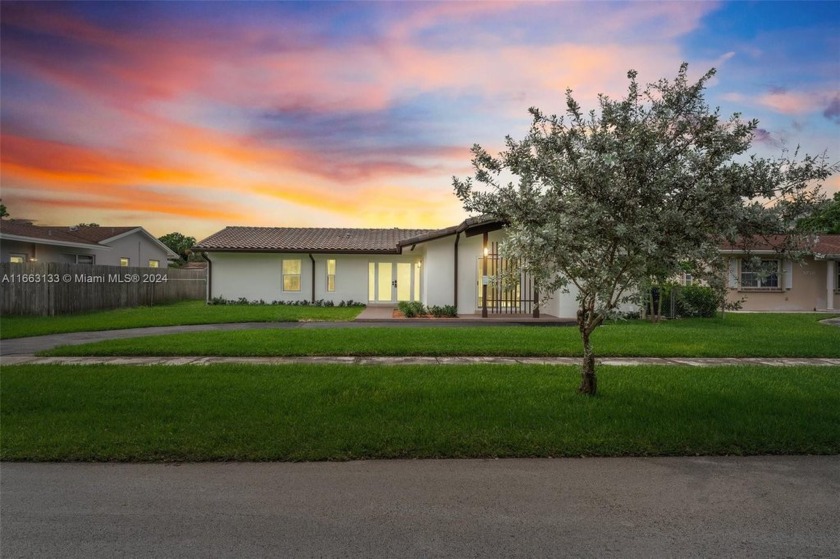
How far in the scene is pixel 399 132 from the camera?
1806cm

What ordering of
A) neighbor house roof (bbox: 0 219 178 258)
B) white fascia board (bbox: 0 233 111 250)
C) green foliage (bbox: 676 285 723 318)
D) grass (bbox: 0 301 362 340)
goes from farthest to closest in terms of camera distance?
neighbor house roof (bbox: 0 219 178 258), white fascia board (bbox: 0 233 111 250), green foliage (bbox: 676 285 723 318), grass (bbox: 0 301 362 340)

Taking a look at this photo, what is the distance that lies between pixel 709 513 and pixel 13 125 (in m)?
19.6

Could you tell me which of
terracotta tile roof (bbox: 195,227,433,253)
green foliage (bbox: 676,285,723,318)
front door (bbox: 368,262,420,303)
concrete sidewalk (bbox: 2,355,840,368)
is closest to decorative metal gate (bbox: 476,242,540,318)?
terracotta tile roof (bbox: 195,227,433,253)

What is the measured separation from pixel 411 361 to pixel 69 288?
51.3 feet

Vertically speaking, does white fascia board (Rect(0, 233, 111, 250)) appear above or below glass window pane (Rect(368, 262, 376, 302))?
above

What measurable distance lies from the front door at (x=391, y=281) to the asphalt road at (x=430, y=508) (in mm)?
20237

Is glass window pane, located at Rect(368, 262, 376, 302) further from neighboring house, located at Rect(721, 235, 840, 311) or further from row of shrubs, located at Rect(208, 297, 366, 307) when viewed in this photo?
neighboring house, located at Rect(721, 235, 840, 311)

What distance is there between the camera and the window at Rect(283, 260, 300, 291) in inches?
949

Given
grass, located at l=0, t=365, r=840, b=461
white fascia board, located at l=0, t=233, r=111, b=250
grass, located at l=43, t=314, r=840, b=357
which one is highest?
white fascia board, located at l=0, t=233, r=111, b=250

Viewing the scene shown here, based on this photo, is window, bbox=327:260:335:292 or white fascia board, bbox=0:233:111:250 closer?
white fascia board, bbox=0:233:111:250

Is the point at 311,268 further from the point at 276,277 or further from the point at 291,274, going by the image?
the point at 276,277

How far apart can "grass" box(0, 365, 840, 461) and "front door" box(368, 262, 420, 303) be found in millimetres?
16390

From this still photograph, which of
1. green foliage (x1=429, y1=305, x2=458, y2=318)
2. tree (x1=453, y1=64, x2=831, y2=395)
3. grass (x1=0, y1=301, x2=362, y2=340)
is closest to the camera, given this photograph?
A: tree (x1=453, y1=64, x2=831, y2=395)

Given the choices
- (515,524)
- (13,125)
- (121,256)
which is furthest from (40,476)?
(121,256)
